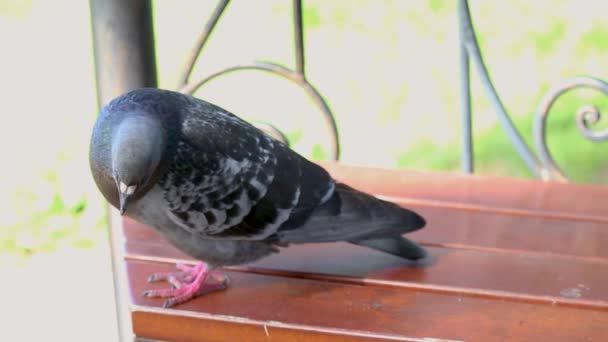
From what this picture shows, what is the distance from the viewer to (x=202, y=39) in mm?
2385

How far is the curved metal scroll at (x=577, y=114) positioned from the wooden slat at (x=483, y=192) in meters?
0.21

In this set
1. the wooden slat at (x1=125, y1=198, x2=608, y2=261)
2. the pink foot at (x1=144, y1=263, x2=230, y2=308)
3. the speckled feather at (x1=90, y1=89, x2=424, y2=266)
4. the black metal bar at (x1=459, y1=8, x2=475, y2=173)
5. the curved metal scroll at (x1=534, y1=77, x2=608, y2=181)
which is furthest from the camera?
the black metal bar at (x1=459, y1=8, x2=475, y2=173)

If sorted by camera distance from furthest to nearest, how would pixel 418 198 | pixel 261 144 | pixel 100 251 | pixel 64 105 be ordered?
1. pixel 64 105
2. pixel 100 251
3. pixel 418 198
4. pixel 261 144

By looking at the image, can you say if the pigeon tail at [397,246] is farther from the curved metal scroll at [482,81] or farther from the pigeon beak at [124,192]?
the curved metal scroll at [482,81]

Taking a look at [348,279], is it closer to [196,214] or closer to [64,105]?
[196,214]

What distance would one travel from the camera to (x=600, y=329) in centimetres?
161

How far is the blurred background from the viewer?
3.23 metres

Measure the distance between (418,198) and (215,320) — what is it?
29.3 inches

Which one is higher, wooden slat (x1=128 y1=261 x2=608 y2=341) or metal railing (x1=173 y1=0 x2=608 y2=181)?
metal railing (x1=173 y1=0 x2=608 y2=181)

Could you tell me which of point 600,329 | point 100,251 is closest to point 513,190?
point 600,329

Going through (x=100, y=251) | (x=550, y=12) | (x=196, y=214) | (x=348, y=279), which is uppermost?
(x=550, y=12)

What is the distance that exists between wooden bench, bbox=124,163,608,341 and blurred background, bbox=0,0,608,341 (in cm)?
123

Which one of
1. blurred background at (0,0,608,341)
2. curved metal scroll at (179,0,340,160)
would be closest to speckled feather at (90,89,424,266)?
curved metal scroll at (179,0,340,160)

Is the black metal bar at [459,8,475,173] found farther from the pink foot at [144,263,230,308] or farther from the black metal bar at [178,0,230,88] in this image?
the pink foot at [144,263,230,308]
